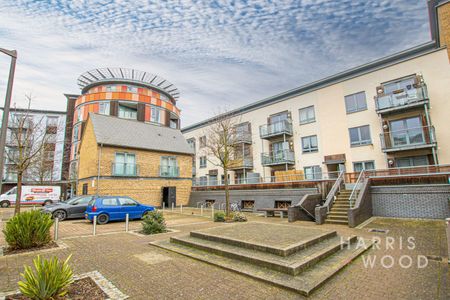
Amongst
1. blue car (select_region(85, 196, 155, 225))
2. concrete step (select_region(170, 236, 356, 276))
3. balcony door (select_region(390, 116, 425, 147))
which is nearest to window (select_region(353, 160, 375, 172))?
balcony door (select_region(390, 116, 425, 147))

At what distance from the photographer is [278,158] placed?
24938mm

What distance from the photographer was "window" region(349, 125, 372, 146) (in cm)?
1994

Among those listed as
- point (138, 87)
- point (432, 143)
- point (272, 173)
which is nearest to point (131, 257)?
point (432, 143)

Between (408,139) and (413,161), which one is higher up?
(408,139)

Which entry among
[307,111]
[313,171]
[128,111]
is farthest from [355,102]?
[128,111]

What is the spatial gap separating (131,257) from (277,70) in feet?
58.8

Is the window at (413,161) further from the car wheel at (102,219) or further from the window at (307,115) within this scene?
the car wheel at (102,219)

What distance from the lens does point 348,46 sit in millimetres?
15297

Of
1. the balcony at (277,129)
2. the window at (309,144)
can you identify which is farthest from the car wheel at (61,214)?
the window at (309,144)

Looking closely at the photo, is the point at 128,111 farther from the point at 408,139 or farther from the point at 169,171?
the point at 408,139

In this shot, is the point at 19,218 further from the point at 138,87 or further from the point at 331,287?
the point at 138,87

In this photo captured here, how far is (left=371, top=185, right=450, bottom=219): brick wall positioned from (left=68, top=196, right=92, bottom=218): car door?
18165 millimetres

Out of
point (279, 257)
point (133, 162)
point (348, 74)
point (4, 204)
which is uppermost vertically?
point (348, 74)

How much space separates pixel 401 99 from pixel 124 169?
23537 millimetres
